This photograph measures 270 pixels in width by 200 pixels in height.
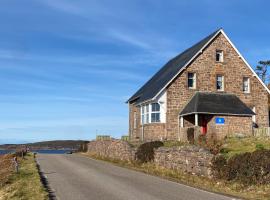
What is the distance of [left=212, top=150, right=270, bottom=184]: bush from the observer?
1455 cm

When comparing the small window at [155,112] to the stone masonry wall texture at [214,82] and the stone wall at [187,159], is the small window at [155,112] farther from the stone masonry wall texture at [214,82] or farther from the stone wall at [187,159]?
the stone wall at [187,159]

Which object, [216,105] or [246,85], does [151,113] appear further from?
[246,85]

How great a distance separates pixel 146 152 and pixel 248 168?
35.7 feet

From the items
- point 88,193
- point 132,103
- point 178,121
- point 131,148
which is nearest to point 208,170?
point 88,193

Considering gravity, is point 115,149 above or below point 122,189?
above

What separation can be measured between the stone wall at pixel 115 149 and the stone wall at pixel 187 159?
5.29m

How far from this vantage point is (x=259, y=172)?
48.0ft

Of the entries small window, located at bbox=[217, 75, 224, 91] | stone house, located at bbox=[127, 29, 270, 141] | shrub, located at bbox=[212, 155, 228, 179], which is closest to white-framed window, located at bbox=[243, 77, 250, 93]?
stone house, located at bbox=[127, 29, 270, 141]

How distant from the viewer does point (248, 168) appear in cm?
1504

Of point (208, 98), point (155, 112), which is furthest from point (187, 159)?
point (208, 98)

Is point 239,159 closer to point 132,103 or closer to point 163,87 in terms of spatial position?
point 163,87

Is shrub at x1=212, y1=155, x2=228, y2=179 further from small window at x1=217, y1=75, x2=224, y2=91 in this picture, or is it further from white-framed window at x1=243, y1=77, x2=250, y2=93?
white-framed window at x1=243, y1=77, x2=250, y2=93

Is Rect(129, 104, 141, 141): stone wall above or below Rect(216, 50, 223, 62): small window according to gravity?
below

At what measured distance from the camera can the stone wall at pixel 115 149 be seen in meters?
28.7
